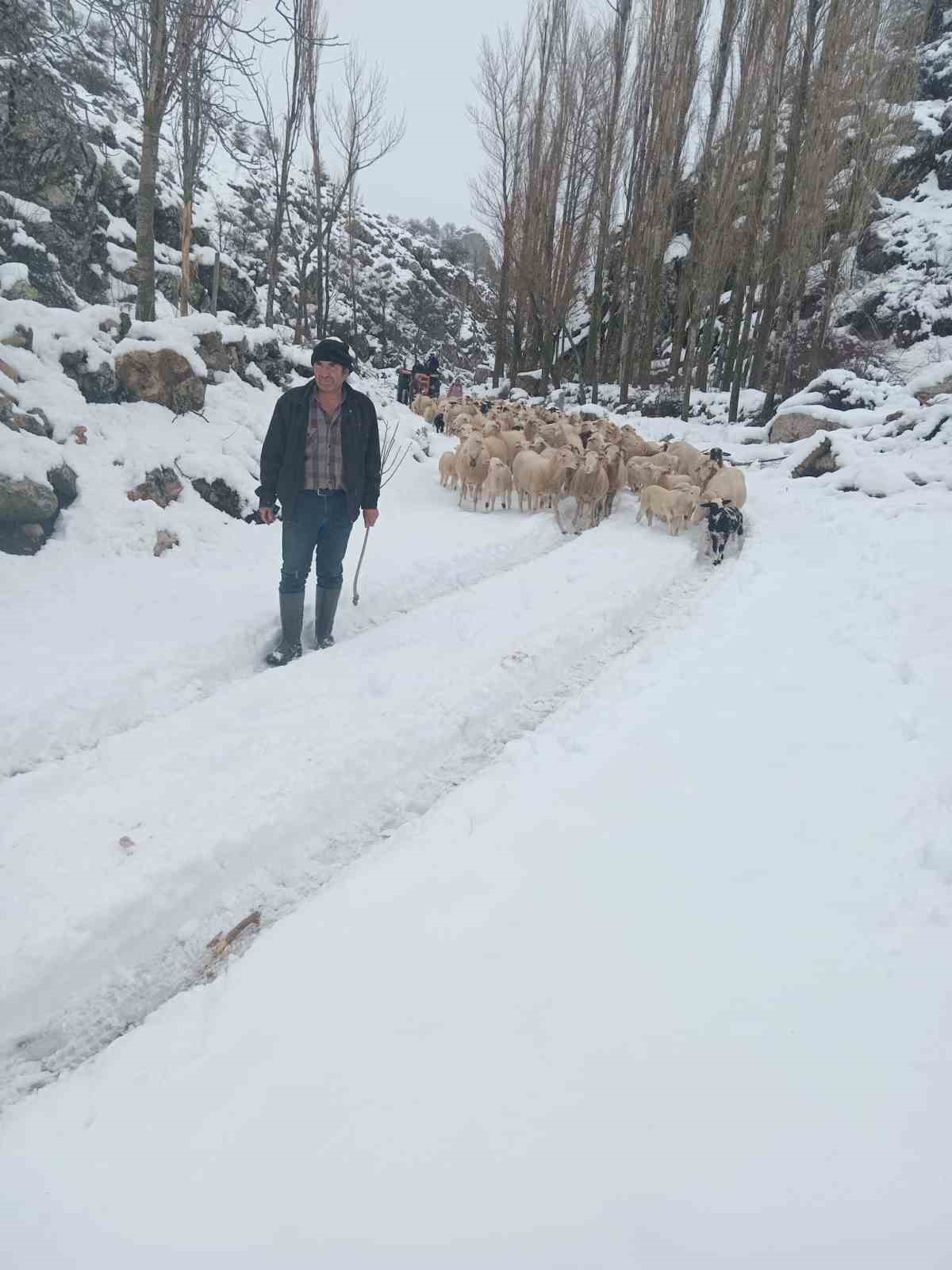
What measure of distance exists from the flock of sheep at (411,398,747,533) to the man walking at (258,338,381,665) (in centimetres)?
430

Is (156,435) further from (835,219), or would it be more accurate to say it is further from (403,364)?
(403,364)

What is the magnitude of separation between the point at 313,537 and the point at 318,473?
0.42m

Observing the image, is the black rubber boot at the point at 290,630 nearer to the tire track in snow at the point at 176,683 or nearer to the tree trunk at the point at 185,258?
the tire track in snow at the point at 176,683

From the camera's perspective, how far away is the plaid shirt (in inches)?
175

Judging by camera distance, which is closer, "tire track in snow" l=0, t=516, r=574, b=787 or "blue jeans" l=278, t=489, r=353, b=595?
"tire track in snow" l=0, t=516, r=574, b=787

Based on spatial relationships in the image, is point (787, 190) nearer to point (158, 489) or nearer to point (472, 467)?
point (472, 467)

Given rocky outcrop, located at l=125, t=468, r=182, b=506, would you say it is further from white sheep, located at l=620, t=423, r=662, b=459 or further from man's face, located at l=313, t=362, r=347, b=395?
white sheep, located at l=620, t=423, r=662, b=459

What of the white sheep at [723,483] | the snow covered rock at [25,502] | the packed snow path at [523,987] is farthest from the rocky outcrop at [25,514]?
the white sheep at [723,483]

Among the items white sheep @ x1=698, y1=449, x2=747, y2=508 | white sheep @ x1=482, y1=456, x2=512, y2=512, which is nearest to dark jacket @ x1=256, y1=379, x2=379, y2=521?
white sheep @ x1=482, y1=456, x2=512, y2=512

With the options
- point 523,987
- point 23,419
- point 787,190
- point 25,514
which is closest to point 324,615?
point 25,514

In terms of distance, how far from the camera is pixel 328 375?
14.0 ft

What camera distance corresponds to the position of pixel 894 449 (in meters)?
10.1

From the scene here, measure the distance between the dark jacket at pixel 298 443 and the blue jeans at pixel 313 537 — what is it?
0.08 meters

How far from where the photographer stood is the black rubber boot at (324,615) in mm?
4812
